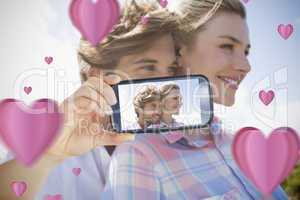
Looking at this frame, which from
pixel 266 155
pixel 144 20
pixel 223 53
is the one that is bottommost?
pixel 266 155

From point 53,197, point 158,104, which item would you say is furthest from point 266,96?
point 53,197

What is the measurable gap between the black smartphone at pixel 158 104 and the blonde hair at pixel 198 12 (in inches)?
5.8

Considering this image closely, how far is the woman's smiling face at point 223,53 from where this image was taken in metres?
1.49

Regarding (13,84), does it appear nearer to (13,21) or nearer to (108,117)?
(13,21)

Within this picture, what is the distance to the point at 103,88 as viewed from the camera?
4.82ft

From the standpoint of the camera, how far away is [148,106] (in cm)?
147

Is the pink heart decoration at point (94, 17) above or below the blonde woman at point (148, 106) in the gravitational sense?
above

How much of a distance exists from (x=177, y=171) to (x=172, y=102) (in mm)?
231

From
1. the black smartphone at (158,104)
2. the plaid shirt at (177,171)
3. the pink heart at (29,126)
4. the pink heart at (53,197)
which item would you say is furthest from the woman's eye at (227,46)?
the pink heart at (53,197)

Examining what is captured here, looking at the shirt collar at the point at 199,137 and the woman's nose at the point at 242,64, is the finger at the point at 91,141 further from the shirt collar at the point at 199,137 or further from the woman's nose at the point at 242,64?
the woman's nose at the point at 242,64

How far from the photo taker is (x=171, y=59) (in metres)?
1.47

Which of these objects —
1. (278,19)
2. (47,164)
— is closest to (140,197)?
(47,164)

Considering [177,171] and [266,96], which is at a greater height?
[266,96]

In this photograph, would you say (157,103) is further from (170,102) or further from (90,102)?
(90,102)
